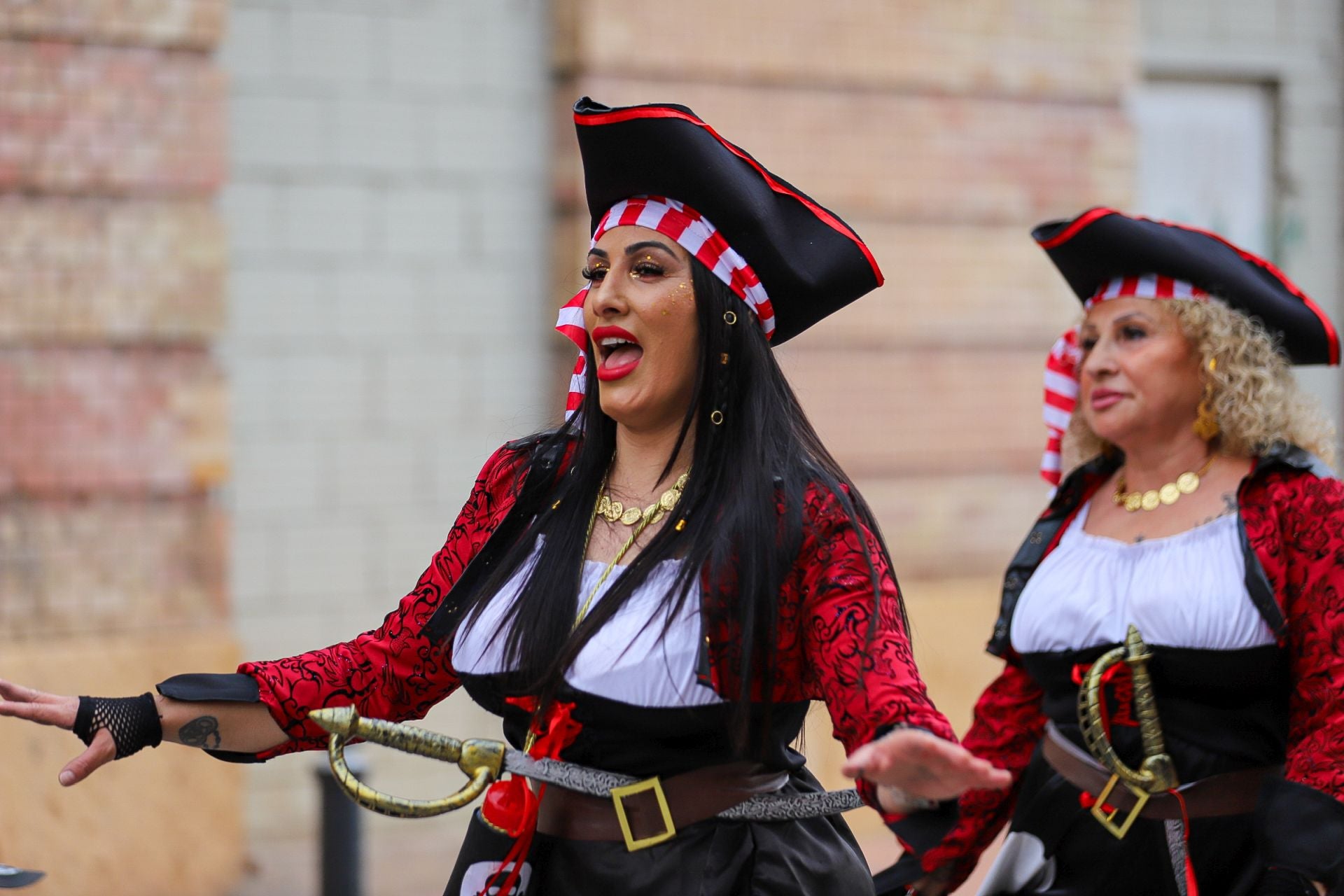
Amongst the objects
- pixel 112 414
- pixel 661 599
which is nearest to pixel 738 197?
pixel 661 599

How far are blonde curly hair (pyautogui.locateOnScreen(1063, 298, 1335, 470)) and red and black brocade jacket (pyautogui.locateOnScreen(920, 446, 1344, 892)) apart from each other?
0.28ft

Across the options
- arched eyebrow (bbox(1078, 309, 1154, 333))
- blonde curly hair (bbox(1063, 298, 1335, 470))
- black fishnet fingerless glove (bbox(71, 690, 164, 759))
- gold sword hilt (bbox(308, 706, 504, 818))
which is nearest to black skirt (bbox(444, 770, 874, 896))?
gold sword hilt (bbox(308, 706, 504, 818))

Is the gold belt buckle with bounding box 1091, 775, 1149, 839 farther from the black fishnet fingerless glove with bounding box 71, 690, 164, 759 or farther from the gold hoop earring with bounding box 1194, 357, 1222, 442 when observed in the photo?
the black fishnet fingerless glove with bounding box 71, 690, 164, 759

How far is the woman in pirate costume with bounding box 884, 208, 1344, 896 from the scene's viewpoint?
3.36 m

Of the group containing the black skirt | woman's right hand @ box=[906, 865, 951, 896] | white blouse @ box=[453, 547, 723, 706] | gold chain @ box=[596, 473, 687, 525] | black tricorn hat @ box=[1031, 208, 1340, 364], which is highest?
black tricorn hat @ box=[1031, 208, 1340, 364]

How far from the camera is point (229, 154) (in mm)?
5969

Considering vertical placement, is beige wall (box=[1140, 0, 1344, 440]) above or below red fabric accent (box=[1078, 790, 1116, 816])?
above

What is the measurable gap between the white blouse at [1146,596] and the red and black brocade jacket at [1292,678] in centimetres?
5

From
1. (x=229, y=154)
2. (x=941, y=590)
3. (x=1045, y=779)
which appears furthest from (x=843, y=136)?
(x=1045, y=779)

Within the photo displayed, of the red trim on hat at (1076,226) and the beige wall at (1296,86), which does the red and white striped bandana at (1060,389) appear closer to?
the red trim on hat at (1076,226)

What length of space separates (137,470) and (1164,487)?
3368 millimetres

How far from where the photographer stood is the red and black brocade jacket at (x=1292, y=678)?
314 centimetres

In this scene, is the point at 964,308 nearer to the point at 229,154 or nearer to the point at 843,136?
the point at 843,136

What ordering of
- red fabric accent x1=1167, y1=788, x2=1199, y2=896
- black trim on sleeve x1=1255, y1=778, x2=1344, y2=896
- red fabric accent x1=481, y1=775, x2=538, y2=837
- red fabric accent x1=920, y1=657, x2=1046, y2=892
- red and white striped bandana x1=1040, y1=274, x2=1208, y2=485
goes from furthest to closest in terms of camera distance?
red and white striped bandana x1=1040, y1=274, x2=1208, y2=485 → red fabric accent x1=920, y1=657, x2=1046, y2=892 → red fabric accent x1=1167, y1=788, x2=1199, y2=896 → black trim on sleeve x1=1255, y1=778, x2=1344, y2=896 → red fabric accent x1=481, y1=775, x2=538, y2=837
